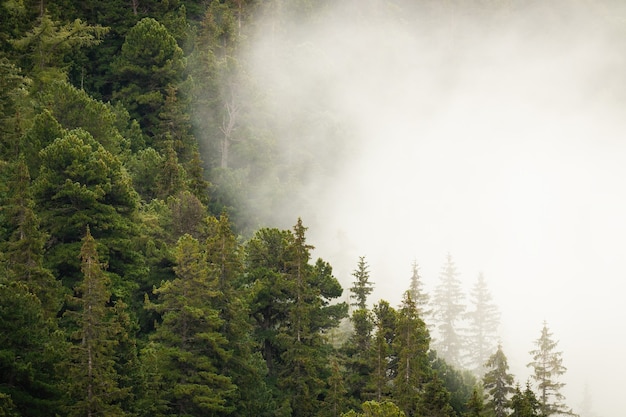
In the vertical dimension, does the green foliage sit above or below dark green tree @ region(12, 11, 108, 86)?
below

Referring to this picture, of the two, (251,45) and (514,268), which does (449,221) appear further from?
(251,45)

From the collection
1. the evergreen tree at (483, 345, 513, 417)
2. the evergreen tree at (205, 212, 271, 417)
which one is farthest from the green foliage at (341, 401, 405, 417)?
the evergreen tree at (483, 345, 513, 417)

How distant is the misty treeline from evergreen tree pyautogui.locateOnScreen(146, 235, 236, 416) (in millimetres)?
89

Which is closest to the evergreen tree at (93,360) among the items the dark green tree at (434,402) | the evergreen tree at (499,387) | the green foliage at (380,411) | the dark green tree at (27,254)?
the dark green tree at (27,254)

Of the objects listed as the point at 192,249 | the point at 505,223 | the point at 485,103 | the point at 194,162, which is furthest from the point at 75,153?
the point at 485,103

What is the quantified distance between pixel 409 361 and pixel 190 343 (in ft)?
36.9

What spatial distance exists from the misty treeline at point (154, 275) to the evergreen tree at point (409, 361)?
105 mm

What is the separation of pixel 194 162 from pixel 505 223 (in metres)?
99.1

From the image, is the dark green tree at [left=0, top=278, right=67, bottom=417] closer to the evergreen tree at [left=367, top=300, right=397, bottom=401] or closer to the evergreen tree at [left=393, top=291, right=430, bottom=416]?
the evergreen tree at [left=367, top=300, right=397, bottom=401]

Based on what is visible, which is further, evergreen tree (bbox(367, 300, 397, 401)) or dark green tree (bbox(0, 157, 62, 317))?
evergreen tree (bbox(367, 300, 397, 401))

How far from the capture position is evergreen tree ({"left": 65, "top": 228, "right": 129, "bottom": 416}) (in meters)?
31.8

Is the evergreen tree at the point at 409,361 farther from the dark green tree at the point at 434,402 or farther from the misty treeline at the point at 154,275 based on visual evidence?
the dark green tree at the point at 434,402

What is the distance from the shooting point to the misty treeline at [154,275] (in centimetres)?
3272

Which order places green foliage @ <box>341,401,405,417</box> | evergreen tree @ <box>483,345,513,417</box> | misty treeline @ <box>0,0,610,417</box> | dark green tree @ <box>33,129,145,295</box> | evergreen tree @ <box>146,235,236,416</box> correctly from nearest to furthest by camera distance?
misty treeline @ <box>0,0,610,417</box>, green foliage @ <box>341,401,405,417</box>, evergreen tree @ <box>146,235,236,416</box>, dark green tree @ <box>33,129,145,295</box>, evergreen tree @ <box>483,345,513,417</box>
